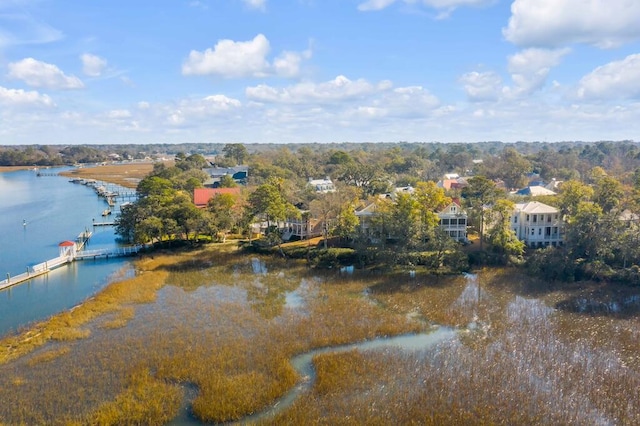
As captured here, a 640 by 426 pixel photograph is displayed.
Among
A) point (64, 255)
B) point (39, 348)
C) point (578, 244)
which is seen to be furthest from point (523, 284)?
point (64, 255)

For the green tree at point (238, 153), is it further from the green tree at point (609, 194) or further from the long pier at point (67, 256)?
the green tree at point (609, 194)

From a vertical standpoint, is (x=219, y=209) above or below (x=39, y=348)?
above

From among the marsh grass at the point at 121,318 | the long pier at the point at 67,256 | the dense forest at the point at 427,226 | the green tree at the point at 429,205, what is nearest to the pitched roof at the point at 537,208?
the dense forest at the point at 427,226

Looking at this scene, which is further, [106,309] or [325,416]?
[106,309]

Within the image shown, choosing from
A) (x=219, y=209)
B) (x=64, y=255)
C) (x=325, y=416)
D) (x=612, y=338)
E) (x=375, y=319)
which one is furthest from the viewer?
(x=219, y=209)

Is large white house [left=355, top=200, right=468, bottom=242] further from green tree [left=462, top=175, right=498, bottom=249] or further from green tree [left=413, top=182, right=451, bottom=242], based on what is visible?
green tree [left=462, top=175, right=498, bottom=249]

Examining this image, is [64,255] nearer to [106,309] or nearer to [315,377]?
[106,309]

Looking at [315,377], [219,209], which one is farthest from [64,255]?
[315,377]

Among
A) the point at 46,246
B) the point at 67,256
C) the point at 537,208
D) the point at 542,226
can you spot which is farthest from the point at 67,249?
the point at 542,226

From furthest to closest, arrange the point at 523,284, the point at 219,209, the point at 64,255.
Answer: the point at 219,209
the point at 64,255
the point at 523,284

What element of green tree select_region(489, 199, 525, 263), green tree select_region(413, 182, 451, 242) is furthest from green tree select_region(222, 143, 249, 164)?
green tree select_region(489, 199, 525, 263)
